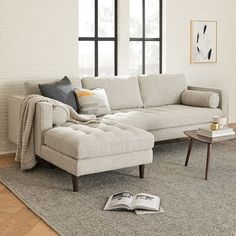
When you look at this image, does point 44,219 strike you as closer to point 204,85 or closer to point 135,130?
point 135,130

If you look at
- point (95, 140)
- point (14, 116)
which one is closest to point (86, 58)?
point (14, 116)

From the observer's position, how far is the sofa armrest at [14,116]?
16.6 feet

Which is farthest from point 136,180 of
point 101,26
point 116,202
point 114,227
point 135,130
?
point 101,26

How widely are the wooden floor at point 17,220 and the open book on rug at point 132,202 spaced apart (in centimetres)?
55

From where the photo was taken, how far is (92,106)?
5.21 metres

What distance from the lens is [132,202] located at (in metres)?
3.64

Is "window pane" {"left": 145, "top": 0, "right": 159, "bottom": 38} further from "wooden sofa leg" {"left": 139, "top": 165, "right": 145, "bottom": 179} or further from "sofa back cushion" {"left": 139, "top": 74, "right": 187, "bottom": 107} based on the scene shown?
"wooden sofa leg" {"left": 139, "top": 165, "right": 145, "bottom": 179}

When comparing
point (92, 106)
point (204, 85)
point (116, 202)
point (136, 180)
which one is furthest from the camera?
point (204, 85)

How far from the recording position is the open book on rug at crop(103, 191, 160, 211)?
3.55m

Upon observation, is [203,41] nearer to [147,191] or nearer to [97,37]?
[97,37]

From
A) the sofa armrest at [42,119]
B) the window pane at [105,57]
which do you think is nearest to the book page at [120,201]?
the sofa armrest at [42,119]

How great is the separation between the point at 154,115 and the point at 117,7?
1830mm

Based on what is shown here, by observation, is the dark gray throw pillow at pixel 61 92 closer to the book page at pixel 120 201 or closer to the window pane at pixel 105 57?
the window pane at pixel 105 57

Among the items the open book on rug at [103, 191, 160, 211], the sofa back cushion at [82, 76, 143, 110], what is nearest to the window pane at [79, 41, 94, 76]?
the sofa back cushion at [82, 76, 143, 110]
